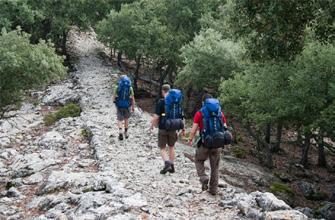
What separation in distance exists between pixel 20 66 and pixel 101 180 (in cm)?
707

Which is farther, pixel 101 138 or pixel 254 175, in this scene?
pixel 254 175

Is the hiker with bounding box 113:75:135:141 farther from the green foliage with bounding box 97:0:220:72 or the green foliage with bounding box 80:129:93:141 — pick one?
the green foliage with bounding box 97:0:220:72

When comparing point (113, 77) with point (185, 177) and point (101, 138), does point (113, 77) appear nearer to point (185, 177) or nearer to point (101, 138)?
point (101, 138)

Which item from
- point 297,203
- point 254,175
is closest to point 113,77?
point 254,175

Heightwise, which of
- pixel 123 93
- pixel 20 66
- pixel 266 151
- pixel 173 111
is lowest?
pixel 266 151

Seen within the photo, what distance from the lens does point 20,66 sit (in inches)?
751

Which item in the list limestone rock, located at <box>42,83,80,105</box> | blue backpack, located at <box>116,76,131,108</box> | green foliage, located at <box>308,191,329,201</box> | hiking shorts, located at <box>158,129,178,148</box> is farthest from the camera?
limestone rock, located at <box>42,83,80,105</box>

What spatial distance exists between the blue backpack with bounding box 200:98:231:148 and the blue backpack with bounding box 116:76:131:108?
272 inches

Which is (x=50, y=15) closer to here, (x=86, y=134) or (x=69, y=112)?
(x=69, y=112)

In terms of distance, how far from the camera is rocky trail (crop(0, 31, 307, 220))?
12047mm

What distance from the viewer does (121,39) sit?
41.1m

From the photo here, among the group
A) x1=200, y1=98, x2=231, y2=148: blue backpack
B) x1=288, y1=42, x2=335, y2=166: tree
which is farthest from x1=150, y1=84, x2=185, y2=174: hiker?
x1=288, y1=42, x2=335, y2=166: tree

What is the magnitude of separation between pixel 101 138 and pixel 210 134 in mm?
9011

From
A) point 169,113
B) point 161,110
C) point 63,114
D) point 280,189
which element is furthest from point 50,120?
point 169,113
